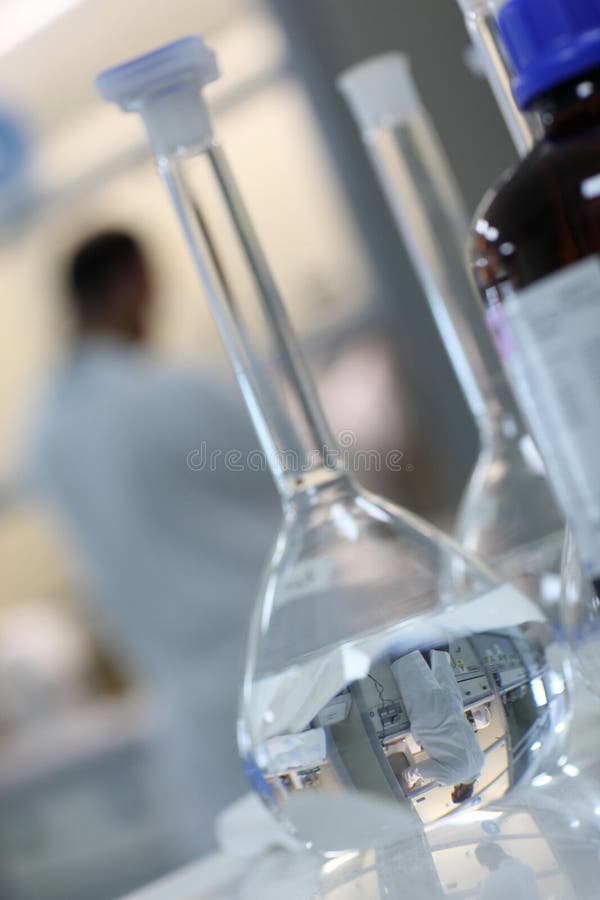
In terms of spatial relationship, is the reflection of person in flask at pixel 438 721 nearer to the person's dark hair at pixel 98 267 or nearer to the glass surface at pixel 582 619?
the glass surface at pixel 582 619

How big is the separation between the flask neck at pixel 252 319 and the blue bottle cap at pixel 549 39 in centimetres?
11

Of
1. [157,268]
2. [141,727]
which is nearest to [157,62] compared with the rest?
[157,268]

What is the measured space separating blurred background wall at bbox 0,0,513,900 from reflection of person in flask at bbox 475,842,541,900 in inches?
63.0

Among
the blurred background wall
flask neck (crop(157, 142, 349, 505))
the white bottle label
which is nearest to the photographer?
the white bottle label

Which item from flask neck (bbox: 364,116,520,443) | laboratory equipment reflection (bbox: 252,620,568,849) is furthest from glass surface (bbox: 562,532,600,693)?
flask neck (bbox: 364,116,520,443)

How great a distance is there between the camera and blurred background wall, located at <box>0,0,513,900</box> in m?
2.16

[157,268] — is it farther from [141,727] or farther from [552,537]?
[552,537]

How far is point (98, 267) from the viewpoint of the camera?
5.15 ft

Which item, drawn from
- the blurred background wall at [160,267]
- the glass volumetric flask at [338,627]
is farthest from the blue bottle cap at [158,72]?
the blurred background wall at [160,267]

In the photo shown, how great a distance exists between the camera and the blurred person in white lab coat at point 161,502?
144 centimetres

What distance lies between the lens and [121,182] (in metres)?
2.61

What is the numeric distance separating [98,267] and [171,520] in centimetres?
35

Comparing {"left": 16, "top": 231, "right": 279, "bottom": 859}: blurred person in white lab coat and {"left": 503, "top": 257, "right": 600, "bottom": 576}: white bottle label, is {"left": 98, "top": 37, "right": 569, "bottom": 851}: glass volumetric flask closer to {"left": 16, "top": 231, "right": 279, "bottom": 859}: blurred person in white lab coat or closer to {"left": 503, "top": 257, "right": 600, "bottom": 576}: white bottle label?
{"left": 503, "top": 257, "right": 600, "bottom": 576}: white bottle label

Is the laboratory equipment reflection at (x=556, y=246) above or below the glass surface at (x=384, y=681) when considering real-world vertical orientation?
above
